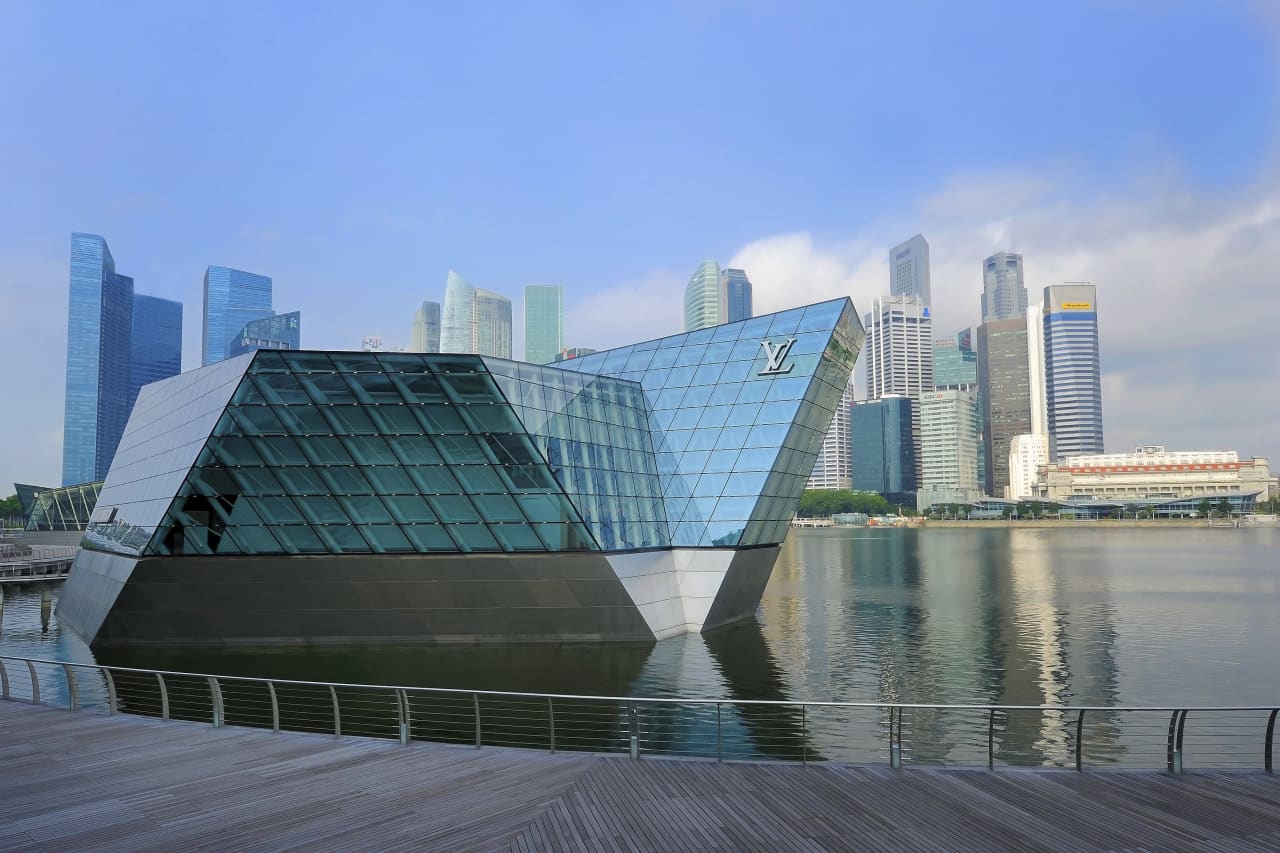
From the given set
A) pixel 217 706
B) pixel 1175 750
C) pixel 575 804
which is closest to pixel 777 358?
pixel 1175 750

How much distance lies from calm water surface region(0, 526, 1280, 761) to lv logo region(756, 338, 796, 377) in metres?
11.1

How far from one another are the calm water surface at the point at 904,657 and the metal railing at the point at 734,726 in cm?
28

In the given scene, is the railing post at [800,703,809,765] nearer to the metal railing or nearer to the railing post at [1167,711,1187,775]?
the metal railing

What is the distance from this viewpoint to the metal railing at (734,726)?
58.4 ft

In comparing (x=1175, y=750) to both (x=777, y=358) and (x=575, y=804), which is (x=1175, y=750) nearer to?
(x=575, y=804)

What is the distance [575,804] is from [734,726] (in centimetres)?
1121

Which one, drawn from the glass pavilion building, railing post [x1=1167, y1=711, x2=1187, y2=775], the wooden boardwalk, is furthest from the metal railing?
the glass pavilion building

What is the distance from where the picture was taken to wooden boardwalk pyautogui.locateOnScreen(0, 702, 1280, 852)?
30.4 feet

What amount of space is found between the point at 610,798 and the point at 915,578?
58.0 m

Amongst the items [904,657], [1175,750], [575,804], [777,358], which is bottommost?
[904,657]

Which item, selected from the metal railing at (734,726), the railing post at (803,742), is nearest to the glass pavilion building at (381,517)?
the metal railing at (734,726)

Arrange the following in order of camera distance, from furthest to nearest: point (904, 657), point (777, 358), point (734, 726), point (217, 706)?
point (777, 358) → point (904, 657) → point (734, 726) → point (217, 706)

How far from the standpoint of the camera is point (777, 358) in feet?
121

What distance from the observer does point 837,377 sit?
39.2 metres
